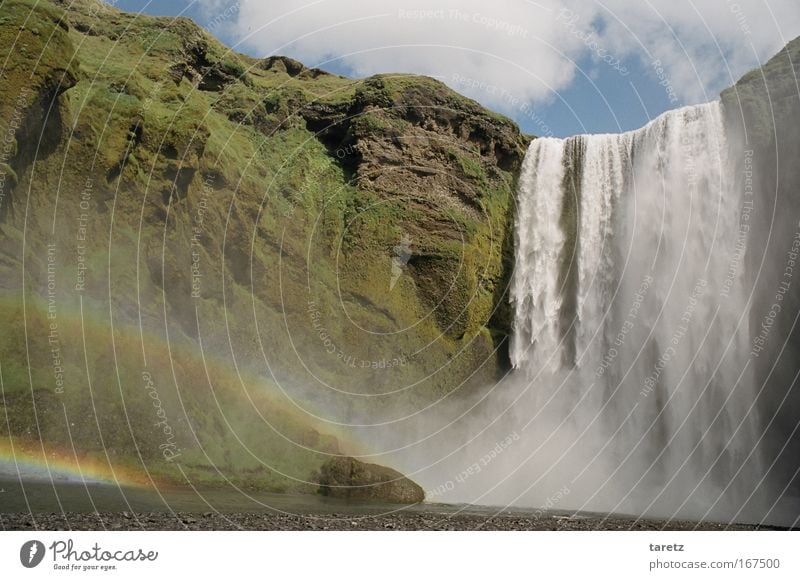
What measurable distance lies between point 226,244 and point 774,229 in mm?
28621

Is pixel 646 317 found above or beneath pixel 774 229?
beneath

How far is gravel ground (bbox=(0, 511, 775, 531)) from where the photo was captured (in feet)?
55.8

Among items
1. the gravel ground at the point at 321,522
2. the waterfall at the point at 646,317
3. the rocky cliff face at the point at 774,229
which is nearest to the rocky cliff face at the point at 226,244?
the waterfall at the point at 646,317

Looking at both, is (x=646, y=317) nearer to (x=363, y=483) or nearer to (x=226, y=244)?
(x=363, y=483)

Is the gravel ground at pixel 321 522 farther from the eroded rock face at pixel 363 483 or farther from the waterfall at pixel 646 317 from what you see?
the waterfall at pixel 646 317

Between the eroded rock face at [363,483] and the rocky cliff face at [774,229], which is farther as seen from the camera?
the rocky cliff face at [774,229]

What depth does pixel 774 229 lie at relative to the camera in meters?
34.5

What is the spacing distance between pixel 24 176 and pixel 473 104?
29.5 meters

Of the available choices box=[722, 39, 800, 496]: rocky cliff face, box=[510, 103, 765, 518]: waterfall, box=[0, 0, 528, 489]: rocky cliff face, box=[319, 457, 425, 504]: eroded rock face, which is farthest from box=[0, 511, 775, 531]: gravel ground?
box=[722, 39, 800, 496]: rocky cliff face

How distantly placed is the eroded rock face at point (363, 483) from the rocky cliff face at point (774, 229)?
57.8 ft

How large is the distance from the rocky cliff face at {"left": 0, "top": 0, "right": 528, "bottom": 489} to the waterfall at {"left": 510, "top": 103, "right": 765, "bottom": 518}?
340cm

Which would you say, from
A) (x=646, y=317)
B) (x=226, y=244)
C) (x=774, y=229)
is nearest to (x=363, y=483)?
(x=226, y=244)

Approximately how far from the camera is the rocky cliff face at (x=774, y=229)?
3288 cm

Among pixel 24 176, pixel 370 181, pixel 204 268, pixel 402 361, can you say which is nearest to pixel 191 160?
pixel 204 268
